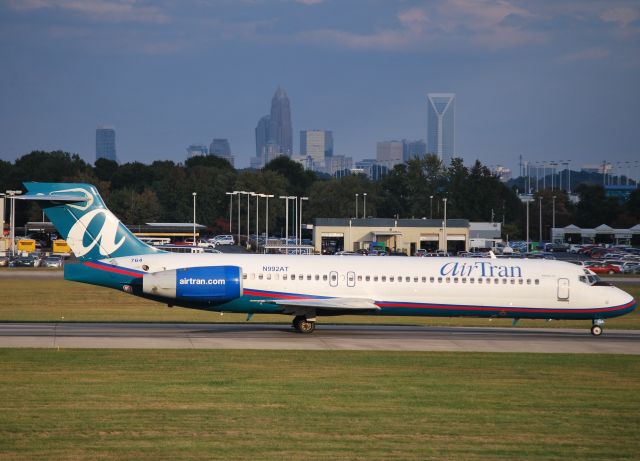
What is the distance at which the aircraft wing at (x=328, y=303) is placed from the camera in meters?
33.6

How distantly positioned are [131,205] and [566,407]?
131996 mm

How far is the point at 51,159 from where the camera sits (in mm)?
174250

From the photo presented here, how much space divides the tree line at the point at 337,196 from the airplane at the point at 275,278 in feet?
360

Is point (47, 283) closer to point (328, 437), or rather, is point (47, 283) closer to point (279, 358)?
point (279, 358)

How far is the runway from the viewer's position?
3012cm

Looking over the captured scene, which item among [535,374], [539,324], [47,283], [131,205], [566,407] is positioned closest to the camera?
[566,407]

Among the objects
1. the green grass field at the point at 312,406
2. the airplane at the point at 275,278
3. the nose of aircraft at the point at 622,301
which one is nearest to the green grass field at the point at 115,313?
the nose of aircraft at the point at 622,301

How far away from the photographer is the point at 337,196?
15788cm

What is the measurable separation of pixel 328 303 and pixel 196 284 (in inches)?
188

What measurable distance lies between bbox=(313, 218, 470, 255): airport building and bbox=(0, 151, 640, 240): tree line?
3557 cm

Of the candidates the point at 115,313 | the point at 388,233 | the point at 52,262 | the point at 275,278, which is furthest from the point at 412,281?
the point at 388,233

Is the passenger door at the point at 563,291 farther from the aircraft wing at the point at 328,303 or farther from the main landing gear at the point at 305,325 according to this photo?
the main landing gear at the point at 305,325

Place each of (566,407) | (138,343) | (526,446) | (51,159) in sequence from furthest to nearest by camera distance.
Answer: (51,159), (138,343), (566,407), (526,446)

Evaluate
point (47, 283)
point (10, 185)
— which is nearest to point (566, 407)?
point (47, 283)
